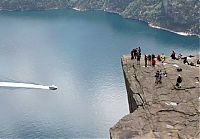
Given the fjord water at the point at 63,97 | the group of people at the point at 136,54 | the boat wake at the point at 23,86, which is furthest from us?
the boat wake at the point at 23,86

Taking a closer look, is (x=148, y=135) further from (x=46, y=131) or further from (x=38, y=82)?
(x=38, y=82)

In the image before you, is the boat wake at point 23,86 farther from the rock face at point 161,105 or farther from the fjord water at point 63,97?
the rock face at point 161,105

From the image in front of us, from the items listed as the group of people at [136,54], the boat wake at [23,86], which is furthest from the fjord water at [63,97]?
the group of people at [136,54]

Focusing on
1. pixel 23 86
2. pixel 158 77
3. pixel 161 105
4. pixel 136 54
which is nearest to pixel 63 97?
pixel 23 86

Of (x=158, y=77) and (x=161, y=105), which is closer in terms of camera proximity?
(x=161, y=105)

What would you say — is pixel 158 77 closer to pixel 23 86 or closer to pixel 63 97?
pixel 63 97

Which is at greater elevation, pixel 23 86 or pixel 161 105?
pixel 161 105

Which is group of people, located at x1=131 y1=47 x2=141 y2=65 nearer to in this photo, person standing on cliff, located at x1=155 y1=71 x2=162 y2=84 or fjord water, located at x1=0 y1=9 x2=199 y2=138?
person standing on cliff, located at x1=155 y1=71 x2=162 y2=84

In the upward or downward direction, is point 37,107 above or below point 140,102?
below

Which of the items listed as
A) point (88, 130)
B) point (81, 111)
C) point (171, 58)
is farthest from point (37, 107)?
point (171, 58)
